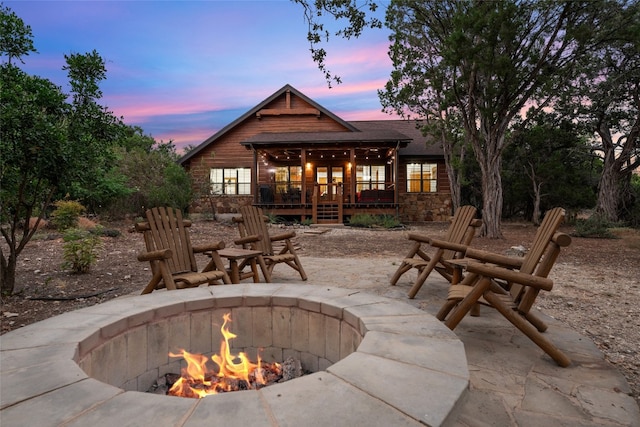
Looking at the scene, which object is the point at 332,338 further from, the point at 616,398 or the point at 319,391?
the point at 616,398

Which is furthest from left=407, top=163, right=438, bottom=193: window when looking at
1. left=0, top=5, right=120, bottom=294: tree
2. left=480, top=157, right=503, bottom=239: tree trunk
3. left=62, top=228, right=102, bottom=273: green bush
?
left=0, top=5, right=120, bottom=294: tree

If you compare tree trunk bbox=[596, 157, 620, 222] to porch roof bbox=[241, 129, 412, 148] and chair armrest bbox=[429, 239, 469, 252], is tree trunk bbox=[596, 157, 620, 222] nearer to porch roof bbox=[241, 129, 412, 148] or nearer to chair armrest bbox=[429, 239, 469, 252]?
porch roof bbox=[241, 129, 412, 148]

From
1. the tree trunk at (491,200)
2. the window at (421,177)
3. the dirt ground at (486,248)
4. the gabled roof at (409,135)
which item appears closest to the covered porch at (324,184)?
the window at (421,177)

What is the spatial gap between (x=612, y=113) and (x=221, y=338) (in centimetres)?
1795

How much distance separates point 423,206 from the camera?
17641 millimetres

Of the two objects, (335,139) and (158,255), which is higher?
(335,139)

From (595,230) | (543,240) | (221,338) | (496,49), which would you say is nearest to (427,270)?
(543,240)

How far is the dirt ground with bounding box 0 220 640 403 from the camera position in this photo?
336cm

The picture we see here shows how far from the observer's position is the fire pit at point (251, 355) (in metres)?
1.33

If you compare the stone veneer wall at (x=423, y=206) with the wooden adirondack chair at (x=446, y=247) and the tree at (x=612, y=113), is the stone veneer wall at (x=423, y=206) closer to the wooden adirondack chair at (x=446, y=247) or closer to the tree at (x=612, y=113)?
the tree at (x=612, y=113)

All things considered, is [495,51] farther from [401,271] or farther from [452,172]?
[401,271]

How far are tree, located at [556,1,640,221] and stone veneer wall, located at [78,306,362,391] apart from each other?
14661 mm

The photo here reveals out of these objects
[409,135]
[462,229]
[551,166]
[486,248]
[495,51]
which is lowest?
[486,248]

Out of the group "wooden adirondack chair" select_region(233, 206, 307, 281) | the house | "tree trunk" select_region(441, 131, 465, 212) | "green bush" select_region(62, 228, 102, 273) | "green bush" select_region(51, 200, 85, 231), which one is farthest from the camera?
the house
